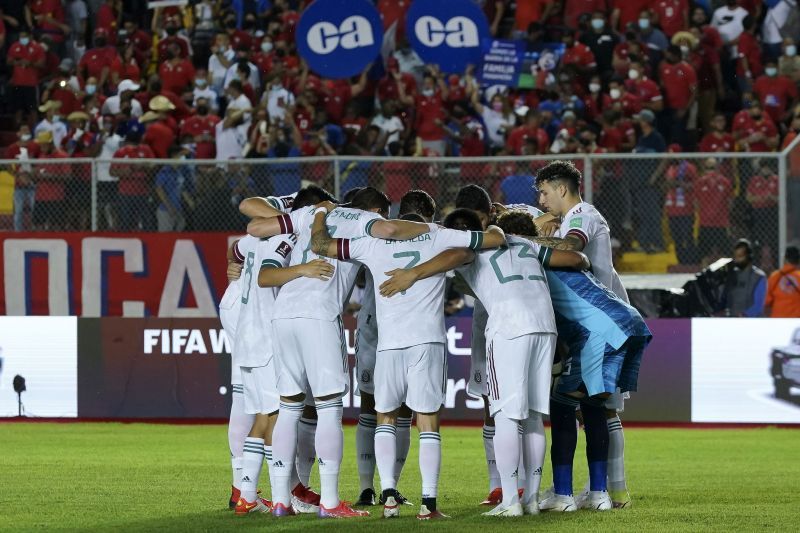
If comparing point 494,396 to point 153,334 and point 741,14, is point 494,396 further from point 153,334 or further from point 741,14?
point 741,14

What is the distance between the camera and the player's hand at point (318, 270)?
955 centimetres

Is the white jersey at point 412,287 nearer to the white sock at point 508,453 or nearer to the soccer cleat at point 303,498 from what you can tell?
the white sock at point 508,453

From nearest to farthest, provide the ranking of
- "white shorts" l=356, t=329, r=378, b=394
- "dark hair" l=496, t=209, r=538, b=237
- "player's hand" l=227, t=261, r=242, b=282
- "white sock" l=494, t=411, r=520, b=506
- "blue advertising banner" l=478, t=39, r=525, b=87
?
"white sock" l=494, t=411, r=520, b=506 → "dark hair" l=496, t=209, r=538, b=237 → "white shorts" l=356, t=329, r=378, b=394 → "player's hand" l=227, t=261, r=242, b=282 → "blue advertising banner" l=478, t=39, r=525, b=87

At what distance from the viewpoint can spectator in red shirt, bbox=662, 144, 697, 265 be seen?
1722 centimetres

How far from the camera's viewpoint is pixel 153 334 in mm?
17578

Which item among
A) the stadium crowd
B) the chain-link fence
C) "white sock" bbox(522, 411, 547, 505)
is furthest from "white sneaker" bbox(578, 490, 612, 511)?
the stadium crowd

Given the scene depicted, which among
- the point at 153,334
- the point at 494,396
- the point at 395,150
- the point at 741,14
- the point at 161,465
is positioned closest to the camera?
the point at 494,396

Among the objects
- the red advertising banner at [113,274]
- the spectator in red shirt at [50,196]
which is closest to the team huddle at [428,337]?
the red advertising banner at [113,274]

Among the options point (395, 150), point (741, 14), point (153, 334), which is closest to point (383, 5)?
point (395, 150)

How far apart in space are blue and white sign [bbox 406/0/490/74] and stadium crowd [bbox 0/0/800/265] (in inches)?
51.1

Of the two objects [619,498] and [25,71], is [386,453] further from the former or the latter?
[25,71]

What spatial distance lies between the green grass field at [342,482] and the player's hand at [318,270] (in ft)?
5.08

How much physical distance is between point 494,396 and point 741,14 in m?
14.5

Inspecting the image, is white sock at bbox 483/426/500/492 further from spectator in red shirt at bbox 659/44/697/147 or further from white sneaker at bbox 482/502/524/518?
spectator in red shirt at bbox 659/44/697/147
